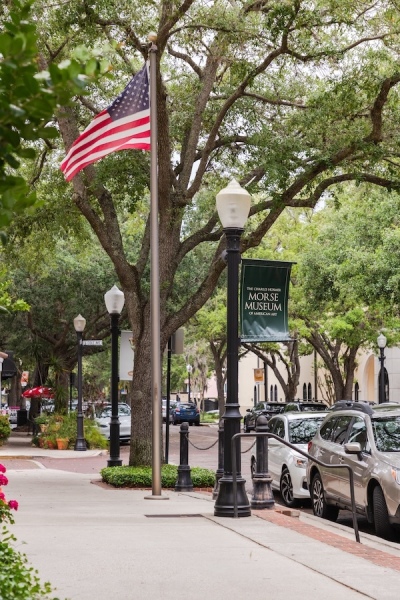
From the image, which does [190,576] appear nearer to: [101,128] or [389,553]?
[389,553]

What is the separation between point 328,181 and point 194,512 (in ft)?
24.5

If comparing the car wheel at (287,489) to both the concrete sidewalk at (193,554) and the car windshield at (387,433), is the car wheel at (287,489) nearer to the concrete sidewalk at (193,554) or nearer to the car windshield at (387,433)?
the concrete sidewalk at (193,554)

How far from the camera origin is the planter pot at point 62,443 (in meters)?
31.1

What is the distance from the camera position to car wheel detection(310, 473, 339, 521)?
543 inches

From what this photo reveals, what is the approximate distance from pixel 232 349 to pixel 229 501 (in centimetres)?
190

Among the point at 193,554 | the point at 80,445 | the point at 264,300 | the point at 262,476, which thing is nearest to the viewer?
the point at 193,554

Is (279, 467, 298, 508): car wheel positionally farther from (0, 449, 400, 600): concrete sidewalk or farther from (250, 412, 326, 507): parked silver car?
(0, 449, 400, 600): concrete sidewalk

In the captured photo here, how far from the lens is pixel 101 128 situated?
13875mm

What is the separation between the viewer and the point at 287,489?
53.0 ft

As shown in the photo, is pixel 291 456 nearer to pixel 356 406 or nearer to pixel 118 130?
pixel 356 406

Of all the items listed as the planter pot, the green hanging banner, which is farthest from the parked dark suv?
the green hanging banner

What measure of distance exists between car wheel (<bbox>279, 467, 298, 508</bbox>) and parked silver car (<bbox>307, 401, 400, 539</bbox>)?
4.46 ft

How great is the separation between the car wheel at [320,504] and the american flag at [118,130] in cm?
567

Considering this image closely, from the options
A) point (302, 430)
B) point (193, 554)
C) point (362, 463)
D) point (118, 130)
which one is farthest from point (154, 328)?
point (193, 554)
